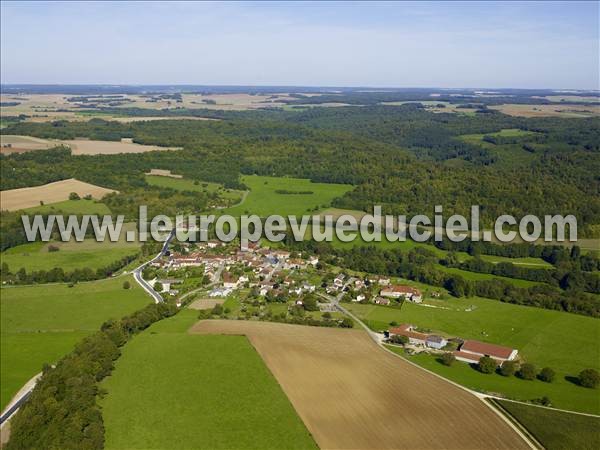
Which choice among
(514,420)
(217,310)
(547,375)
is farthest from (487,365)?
(217,310)

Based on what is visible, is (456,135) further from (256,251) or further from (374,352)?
(374,352)

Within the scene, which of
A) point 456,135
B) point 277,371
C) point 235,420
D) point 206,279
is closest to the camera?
point 235,420

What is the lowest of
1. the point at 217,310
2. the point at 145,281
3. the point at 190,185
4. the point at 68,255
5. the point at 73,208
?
Result: the point at 145,281

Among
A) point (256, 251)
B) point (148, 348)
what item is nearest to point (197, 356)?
point (148, 348)

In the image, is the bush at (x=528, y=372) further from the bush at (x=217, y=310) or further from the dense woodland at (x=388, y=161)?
the dense woodland at (x=388, y=161)

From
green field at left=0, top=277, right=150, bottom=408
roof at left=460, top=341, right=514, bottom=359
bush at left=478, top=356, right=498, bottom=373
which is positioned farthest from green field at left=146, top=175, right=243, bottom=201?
bush at left=478, top=356, right=498, bottom=373

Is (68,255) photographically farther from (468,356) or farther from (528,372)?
(528,372)

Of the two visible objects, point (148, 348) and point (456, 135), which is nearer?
point (148, 348)
